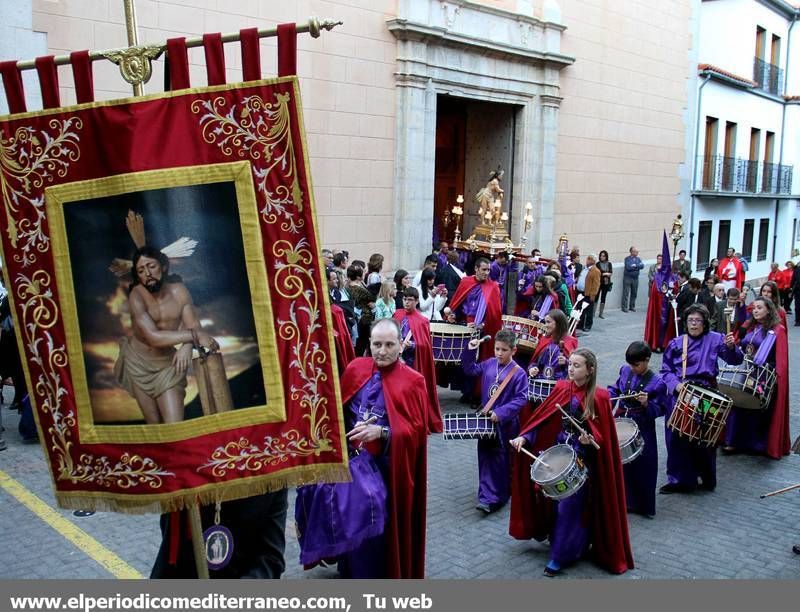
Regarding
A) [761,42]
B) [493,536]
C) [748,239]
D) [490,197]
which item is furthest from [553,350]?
[761,42]

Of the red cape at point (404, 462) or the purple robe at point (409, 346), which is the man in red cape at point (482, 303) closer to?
the purple robe at point (409, 346)

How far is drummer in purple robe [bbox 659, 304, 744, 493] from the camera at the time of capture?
859cm

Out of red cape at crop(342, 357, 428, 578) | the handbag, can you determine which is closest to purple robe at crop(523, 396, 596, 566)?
red cape at crop(342, 357, 428, 578)

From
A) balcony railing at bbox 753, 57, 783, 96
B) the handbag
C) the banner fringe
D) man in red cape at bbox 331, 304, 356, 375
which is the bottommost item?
the handbag

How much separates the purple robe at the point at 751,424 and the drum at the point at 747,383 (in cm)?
37

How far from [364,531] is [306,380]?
1.90 m

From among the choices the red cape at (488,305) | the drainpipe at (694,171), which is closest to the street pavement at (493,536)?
the red cape at (488,305)

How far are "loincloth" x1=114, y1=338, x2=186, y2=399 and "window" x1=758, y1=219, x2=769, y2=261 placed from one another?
34.1m

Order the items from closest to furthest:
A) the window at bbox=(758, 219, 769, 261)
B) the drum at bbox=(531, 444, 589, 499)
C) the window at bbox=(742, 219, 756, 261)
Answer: the drum at bbox=(531, 444, 589, 499) < the window at bbox=(742, 219, 756, 261) < the window at bbox=(758, 219, 769, 261)

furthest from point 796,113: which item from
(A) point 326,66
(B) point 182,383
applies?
(B) point 182,383

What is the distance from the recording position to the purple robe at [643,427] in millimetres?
7664

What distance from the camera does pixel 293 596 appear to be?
13.2 ft

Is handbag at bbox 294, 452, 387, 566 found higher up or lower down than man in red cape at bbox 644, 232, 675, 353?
higher up

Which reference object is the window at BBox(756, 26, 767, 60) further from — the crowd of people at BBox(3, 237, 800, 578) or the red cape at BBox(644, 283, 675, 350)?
the crowd of people at BBox(3, 237, 800, 578)
